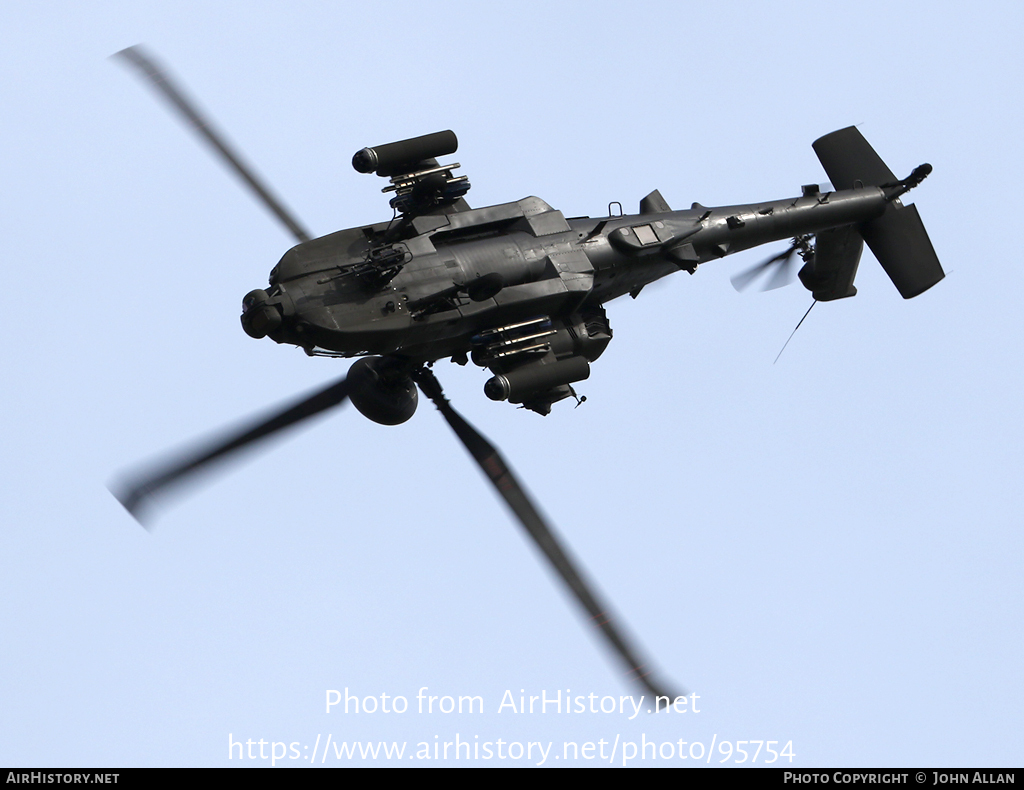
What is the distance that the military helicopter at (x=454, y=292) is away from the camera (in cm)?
3173

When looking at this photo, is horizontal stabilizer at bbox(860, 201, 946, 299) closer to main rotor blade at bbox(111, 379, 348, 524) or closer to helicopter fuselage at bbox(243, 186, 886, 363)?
helicopter fuselage at bbox(243, 186, 886, 363)

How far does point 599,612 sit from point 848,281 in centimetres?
1247

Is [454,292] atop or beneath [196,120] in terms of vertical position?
beneath

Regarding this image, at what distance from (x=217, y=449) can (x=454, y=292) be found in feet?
17.4

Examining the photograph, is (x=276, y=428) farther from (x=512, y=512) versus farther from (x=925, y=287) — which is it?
(x=925, y=287)

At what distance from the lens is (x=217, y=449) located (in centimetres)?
3253

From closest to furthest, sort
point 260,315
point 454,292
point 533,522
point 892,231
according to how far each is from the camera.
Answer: point 260,315 < point 533,522 < point 454,292 < point 892,231

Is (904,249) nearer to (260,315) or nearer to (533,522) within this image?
(533,522)

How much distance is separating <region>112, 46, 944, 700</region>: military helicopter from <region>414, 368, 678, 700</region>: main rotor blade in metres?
0.03

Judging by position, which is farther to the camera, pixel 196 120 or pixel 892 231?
pixel 892 231

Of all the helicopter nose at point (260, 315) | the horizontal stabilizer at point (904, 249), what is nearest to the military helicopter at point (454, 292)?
the helicopter nose at point (260, 315)

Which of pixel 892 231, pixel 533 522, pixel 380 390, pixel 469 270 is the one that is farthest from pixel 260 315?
pixel 892 231

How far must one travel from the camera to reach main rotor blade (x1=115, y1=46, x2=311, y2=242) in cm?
3406

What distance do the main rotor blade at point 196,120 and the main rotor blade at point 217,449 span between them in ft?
10.4
